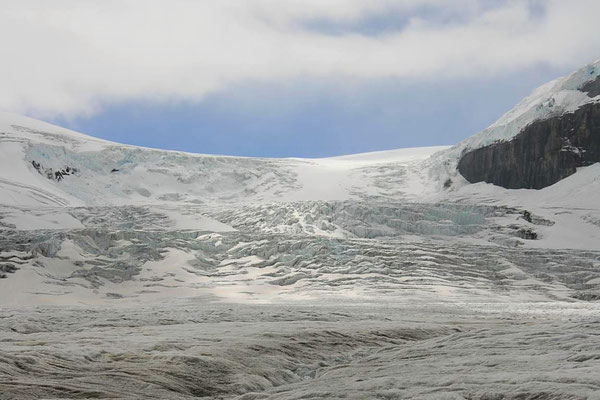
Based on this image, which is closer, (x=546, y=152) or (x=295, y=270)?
(x=295, y=270)

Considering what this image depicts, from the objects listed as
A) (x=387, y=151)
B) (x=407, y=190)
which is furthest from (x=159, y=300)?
(x=387, y=151)

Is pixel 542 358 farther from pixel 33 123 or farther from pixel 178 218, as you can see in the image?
pixel 33 123

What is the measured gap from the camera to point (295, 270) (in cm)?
5038

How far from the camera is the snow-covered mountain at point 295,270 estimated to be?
14289 mm

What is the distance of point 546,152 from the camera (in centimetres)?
9656

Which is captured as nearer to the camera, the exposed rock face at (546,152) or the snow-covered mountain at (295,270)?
the snow-covered mountain at (295,270)

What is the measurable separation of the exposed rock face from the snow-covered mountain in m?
0.29

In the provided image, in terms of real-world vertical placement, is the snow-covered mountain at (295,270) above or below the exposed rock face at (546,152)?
below

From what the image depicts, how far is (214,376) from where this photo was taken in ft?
47.9

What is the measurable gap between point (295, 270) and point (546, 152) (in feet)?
194

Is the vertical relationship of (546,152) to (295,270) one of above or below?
above

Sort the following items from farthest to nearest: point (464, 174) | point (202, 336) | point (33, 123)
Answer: point (33, 123) → point (464, 174) → point (202, 336)

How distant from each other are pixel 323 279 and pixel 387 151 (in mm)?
119604

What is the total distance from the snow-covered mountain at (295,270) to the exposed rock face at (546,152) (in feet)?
0.96
